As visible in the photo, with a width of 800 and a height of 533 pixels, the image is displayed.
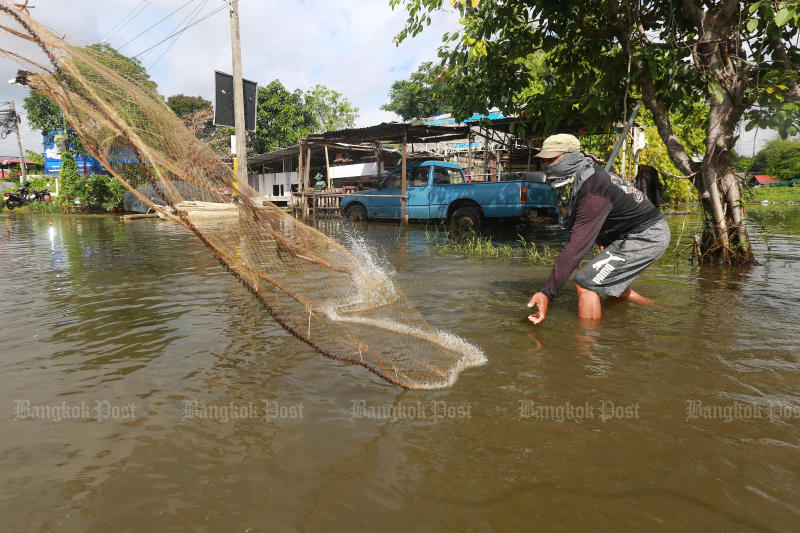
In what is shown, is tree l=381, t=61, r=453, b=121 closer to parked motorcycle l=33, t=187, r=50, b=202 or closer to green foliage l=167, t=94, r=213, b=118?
green foliage l=167, t=94, r=213, b=118

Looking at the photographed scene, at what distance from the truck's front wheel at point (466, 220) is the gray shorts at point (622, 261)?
22.5 ft

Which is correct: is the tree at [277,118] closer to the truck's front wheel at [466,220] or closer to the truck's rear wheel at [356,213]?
the truck's rear wheel at [356,213]

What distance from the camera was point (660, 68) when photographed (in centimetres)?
628

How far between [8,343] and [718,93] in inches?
290

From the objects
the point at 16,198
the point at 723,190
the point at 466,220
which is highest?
the point at 16,198

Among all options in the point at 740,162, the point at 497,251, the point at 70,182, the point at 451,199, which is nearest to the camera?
the point at 740,162

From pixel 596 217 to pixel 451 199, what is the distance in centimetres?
819

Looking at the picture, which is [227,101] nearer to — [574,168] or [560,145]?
[560,145]

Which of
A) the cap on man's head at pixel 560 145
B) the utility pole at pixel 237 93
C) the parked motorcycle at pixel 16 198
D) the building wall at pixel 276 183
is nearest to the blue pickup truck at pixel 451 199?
the utility pole at pixel 237 93

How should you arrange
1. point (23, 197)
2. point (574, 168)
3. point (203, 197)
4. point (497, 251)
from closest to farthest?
point (203, 197) < point (574, 168) < point (497, 251) < point (23, 197)

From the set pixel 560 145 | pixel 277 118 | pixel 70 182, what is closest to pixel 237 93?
pixel 560 145

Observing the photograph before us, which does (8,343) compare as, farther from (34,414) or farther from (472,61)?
(472,61)

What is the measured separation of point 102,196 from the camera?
23.2 metres

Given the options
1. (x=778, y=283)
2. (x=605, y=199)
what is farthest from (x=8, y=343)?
(x=778, y=283)
